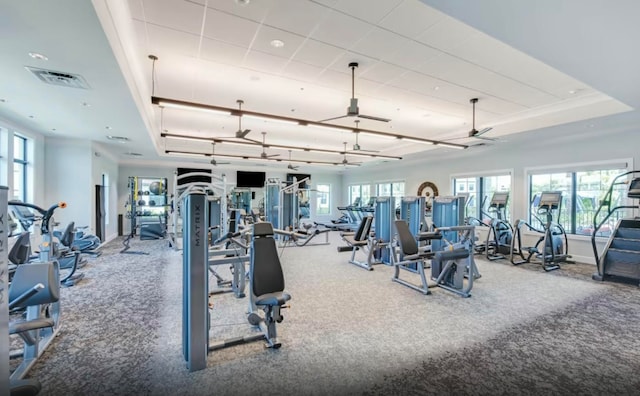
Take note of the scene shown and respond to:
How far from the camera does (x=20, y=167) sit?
6.32 meters

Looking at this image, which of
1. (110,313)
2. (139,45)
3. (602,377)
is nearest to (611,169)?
(602,377)

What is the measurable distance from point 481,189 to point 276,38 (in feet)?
26.6

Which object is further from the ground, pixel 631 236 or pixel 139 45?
pixel 139 45

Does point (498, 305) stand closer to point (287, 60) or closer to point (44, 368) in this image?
point (287, 60)

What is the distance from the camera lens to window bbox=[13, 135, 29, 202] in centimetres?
604

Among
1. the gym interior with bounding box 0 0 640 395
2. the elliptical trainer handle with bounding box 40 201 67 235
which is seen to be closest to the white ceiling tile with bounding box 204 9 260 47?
the gym interior with bounding box 0 0 640 395

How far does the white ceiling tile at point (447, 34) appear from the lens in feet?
10.5

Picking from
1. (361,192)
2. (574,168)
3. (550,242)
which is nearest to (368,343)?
(550,242)

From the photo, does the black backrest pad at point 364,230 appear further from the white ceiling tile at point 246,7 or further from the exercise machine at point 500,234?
the white ceiling tile at point 246,7

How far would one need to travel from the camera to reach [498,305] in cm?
386

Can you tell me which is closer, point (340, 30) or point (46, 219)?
point (340, 30)

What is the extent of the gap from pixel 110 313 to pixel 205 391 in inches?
86.0

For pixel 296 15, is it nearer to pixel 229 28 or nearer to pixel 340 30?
pixel 340 30

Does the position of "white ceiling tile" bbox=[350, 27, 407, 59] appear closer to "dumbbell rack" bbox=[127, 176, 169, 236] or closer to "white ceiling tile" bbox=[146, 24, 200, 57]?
"white ceiling tile" bbox=[146, 24, 200, 57]
